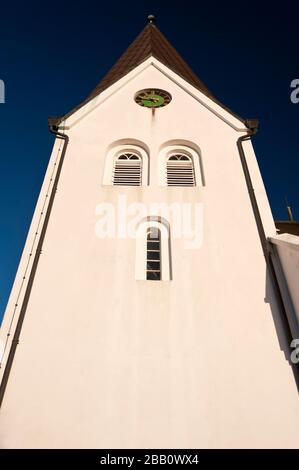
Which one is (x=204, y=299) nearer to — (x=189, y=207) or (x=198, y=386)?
(x=198, y=386)

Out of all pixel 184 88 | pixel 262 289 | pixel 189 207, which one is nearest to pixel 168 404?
pixel 262 289

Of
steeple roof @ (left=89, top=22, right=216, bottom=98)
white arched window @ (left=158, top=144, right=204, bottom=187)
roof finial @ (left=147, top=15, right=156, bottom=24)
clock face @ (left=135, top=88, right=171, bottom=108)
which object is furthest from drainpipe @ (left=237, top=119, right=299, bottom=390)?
roof finial @ (left=147, top=15, right=156, bottom=24)

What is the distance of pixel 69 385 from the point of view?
5.75 metres

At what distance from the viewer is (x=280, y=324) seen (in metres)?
6.43

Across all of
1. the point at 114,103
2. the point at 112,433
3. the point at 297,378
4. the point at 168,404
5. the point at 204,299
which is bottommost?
the point at 112,433

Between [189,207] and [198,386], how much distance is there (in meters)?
4.01

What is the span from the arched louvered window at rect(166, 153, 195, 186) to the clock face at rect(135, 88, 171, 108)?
7.61 feet

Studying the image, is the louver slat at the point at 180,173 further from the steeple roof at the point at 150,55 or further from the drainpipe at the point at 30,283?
the steeple roof at the point at 150,55

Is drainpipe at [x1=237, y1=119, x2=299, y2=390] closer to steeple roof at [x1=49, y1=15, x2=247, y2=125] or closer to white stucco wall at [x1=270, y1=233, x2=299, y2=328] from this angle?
white stucco wall at [x1=270, y1=233, x2=299, y2=328]

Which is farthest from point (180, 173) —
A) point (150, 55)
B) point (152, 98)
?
point (150, 55)

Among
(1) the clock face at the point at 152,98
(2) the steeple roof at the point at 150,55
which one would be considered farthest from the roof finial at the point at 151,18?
(1) the clock face at the point at 152,98

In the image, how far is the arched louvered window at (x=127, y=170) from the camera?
9570mm

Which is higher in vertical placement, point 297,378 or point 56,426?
point 297,378

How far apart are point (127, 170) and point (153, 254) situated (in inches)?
121
